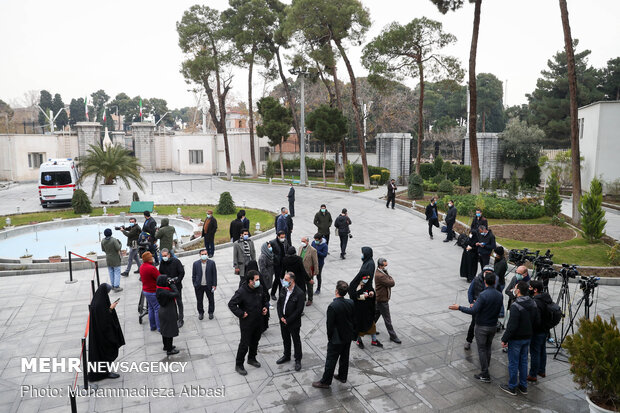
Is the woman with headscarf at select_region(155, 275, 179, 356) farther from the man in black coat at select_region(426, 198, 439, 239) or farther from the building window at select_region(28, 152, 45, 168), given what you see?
the building window at select_region(28, 152, 45, 168)

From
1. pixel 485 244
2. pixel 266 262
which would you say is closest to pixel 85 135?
pixel 266 262

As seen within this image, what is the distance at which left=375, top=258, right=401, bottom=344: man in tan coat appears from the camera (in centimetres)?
723

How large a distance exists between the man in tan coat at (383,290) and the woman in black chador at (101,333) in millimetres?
4117

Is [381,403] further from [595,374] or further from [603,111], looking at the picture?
[603,111]

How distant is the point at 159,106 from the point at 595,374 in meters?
81.6

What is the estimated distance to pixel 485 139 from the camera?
104ft

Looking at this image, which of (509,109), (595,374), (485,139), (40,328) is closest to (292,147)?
(485,139)

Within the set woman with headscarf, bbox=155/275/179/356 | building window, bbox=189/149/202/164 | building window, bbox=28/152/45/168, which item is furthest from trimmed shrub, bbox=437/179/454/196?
building window, bbox=28/152/45/168

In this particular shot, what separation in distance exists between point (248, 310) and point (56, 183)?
20430 mm

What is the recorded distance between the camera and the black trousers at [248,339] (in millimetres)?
6484

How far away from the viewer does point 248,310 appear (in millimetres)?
6441

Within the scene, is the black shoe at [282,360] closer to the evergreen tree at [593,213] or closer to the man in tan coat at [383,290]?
the man in tan coat at [383,290]
